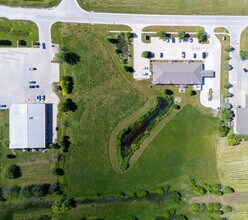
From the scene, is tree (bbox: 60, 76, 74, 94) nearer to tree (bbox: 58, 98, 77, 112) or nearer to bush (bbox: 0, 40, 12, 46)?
tree (bbox: 58, 98, 77, 112)

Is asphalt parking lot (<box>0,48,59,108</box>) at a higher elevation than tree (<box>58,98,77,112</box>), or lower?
higher

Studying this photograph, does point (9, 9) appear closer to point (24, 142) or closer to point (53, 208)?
point (24, 142)

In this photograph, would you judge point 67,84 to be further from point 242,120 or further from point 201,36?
point 242,120

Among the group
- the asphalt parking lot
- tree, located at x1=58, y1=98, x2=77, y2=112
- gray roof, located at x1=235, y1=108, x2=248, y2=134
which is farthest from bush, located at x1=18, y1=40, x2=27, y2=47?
gray roof, located at x1=235, y1=108, x2=248, y2=134

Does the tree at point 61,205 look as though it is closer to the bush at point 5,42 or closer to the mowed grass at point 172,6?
the bush at point 5,42

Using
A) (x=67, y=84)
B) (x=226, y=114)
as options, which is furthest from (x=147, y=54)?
(x=226, y=114)

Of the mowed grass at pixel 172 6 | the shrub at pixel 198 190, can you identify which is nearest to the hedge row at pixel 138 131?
the shrub at pixel 198 190
